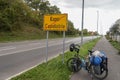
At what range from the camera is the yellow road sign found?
13250mm

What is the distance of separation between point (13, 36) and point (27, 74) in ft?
126

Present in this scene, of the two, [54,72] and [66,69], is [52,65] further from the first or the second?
[54,72]

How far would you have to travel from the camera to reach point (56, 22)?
43.7ft

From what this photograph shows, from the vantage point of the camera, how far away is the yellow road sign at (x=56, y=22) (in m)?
13.2

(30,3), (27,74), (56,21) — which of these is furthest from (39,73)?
(30,3)

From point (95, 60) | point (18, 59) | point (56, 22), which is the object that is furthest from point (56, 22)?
point (18, 59)

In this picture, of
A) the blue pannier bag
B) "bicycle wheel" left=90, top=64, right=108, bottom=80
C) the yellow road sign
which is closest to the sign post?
the yellow road sign

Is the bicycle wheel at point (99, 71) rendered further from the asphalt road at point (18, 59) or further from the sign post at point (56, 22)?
the sign post at point (56, 22)

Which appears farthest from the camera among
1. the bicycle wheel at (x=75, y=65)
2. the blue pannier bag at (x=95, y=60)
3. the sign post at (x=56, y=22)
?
the sign post at (x=56, y=22)

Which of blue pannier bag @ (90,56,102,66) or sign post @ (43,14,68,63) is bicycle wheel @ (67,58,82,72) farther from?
sign post @ (43,14,68,63)

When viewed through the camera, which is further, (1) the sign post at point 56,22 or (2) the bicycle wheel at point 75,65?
(1) the sign post at point 56,22

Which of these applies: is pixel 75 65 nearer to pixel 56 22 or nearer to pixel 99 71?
pixel 99 71

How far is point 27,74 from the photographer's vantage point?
33.3ft

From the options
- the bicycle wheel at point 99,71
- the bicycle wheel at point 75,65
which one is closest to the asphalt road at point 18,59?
the bicycle wheel at point 75,65
